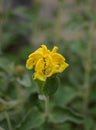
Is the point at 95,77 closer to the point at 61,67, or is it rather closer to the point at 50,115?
the point at 50,115

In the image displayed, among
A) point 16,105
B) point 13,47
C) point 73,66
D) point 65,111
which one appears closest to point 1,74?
point 16,105

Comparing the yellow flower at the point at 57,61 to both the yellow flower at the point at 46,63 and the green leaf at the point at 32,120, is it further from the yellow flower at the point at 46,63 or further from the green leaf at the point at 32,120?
the green leaf at the point at 32,120

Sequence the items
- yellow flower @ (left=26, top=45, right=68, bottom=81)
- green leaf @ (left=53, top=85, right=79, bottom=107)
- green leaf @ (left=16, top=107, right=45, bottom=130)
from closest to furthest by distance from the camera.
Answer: yellow flower @ (left=26, top=45, right=68, bottom=81)
green leaf @ (left=16, top=107, right=45, bottom=130)
green leaf @ (left=53, top=85, right=79, bottom=107)

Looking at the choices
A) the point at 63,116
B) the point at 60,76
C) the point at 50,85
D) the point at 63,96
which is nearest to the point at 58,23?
the point at 60,76

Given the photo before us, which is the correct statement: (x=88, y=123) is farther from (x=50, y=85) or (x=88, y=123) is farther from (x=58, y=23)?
(x=58, y=23)

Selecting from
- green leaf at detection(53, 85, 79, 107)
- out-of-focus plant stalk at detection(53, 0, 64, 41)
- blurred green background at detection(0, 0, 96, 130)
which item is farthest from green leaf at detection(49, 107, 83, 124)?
out-of-focus plant stalk at detection(53, 0, 64, 41)

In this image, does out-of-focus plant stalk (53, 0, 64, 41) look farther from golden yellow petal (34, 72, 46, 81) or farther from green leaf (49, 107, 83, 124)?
golden yellow petal (34, 72, 46, 81)

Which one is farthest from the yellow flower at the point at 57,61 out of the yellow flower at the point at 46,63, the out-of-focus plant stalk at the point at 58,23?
the out-of-focus plant stalk at the point at 58,23
